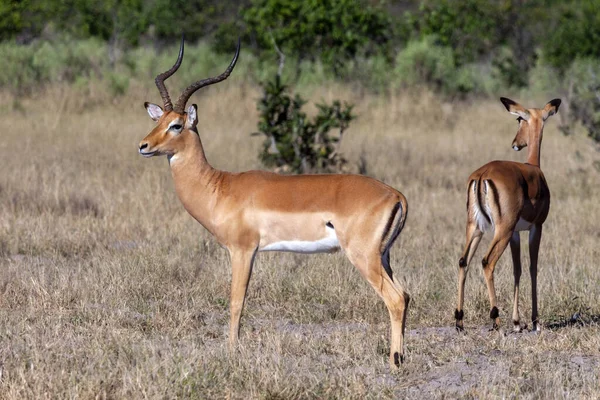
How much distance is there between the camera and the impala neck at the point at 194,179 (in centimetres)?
597

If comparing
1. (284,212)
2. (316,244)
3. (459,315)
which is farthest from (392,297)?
(459,315)

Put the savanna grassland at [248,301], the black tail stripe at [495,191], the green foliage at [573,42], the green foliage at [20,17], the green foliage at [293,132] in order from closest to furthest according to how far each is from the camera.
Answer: the savanna grassland at [248,301] → the black tail stripe at [495,191] → the green foliage at [293,132] → the green foliage at [20,17] → the green foliage at [573,42]

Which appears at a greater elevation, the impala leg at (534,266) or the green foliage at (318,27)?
the green foliage at (318,27)

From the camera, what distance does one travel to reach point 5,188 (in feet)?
33.9

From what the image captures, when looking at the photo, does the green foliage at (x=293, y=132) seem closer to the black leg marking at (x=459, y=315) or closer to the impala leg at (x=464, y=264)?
the impala leg at (x=464, y=264)

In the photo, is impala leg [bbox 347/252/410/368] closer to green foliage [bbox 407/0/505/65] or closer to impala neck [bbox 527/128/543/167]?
impala neck [bbox 527/128/543/167]

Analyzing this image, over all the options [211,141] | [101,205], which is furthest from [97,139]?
[101,205]

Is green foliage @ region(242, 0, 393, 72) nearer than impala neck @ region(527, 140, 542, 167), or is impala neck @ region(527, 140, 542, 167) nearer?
impala neck @ region(527, 140, 542, 167)

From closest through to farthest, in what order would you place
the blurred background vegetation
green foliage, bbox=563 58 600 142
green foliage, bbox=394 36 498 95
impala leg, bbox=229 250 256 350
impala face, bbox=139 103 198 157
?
impala leg, bbox=229 250 256 350 < impala face, bbox=139 103 198 157 < green foliage, bbox=563 58 600 142 < the blurred background vegetation < green foliage, bbox=394 36 498 95

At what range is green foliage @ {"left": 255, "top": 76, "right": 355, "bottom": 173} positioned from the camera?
477 inches

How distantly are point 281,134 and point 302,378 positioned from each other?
757 centimetres

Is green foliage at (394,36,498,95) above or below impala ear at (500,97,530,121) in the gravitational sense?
below

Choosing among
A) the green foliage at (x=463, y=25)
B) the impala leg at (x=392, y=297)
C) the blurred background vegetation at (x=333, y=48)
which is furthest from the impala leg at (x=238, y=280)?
the green foliage at (x=463, y=25)

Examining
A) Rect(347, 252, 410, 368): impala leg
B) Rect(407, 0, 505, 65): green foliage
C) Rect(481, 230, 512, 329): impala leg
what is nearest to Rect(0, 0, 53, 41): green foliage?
Rect(407, 0, 505, 65): green foliage
